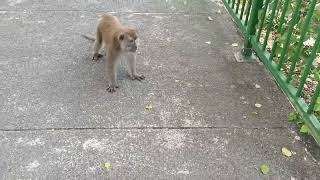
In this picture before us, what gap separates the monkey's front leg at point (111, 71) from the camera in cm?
374

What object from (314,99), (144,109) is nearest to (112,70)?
(144,109)

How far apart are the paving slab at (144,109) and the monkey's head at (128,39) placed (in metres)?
0.46

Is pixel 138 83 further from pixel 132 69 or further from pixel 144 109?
pixel 144 109

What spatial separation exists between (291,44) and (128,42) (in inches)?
61.3

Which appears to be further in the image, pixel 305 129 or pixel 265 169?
pixel 305 129

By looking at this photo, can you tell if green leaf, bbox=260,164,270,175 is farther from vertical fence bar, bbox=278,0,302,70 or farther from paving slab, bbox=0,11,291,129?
vertical fence bar, bbox=278,0,302,70

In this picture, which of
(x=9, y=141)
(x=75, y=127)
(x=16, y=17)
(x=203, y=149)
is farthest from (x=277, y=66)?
(x=16, y=17)

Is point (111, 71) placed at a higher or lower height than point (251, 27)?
lower

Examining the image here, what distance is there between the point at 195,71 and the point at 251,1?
0.96 m

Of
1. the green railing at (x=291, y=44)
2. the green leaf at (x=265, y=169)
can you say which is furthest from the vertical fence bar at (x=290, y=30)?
the green leaf at (x=265, y=169)

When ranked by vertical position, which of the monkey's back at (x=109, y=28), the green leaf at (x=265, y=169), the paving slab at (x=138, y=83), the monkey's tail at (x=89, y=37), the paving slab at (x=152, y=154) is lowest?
the green leaf at (x=265, y=169)

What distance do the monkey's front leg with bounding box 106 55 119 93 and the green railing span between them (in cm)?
143

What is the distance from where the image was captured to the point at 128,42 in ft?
11.7

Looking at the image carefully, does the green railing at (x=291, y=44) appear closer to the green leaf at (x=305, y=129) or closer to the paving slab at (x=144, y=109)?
the green leaf at (x=305, y=129)
